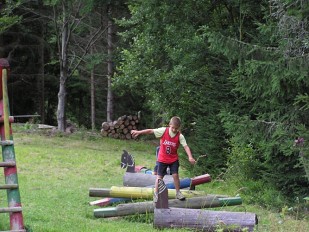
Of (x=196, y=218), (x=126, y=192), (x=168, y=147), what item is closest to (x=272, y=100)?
(x=168, y=147)

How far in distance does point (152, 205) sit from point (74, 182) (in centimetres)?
473

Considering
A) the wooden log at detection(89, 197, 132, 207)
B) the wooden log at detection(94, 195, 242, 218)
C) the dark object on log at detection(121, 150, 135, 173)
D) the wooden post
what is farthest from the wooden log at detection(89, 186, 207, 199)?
the wooden post

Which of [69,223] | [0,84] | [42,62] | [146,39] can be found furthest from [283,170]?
[42,62]

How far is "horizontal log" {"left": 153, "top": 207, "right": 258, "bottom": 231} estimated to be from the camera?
282 inches

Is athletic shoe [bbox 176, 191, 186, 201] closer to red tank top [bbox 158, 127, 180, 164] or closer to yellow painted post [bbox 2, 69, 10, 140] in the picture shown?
red tank top [bbox 158, 127, 180, 164]

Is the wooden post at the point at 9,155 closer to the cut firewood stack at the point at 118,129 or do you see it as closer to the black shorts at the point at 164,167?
the black shorts at the point at 164,167

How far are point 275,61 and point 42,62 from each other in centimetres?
2713

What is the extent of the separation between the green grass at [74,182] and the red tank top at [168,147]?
3.34 feet

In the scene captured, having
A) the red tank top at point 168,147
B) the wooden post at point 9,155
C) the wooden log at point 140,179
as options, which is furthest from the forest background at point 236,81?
the wooden post at point 9,155

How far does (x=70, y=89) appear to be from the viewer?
3788 cm

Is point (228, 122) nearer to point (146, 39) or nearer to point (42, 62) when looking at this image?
point (146, 39)

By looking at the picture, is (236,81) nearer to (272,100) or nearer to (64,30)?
(272,100)

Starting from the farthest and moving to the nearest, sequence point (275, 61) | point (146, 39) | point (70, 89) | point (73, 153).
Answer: point (70, 89)
point (73, 153)
point (146, 39)
point (275, 61)

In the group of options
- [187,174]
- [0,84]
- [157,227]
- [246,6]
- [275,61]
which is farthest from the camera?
[187,174]
